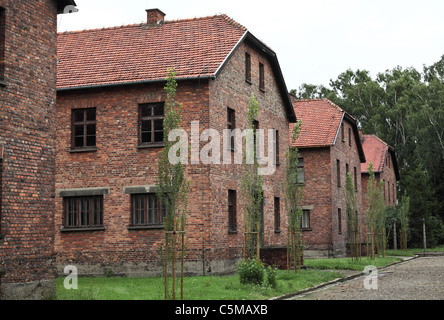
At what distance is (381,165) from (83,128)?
3168 cm

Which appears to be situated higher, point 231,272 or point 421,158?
point 421,158

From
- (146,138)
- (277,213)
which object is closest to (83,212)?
(146,138)

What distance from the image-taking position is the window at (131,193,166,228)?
20.9 meters

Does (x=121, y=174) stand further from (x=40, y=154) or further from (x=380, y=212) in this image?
(x=380, y=212)

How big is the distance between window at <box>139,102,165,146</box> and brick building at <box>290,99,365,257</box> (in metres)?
15.2

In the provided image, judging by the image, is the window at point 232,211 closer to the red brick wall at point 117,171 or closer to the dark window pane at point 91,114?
the red brick wall at point 117,171

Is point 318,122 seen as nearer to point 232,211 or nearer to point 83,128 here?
point 232,211

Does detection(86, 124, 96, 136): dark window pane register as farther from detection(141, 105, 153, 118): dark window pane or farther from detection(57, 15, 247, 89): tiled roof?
detection(141, 105, 153, 118): dark window pane

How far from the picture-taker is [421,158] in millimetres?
53031

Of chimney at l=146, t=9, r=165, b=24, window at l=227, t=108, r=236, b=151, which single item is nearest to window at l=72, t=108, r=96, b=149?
window at l=227, t=108, r=236, b=151

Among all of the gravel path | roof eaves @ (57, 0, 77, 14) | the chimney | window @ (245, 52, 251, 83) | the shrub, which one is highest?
the chimney

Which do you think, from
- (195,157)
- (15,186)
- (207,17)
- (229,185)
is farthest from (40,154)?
(207,17)

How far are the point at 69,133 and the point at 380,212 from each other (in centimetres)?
1732
